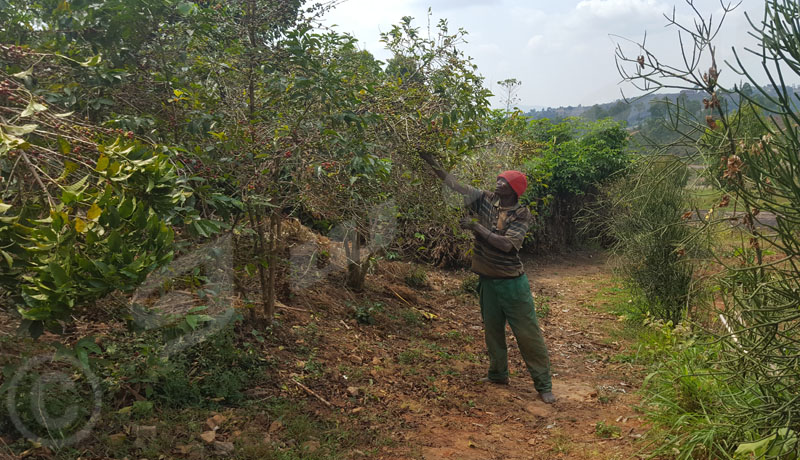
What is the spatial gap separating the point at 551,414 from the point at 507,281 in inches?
47.8

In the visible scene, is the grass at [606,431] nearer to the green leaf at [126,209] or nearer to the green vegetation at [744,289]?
the green vegetation at [744,289]

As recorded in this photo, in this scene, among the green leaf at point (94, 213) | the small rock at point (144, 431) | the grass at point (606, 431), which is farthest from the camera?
the grass at point (606, 431)

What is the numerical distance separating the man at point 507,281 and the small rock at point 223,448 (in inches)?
103

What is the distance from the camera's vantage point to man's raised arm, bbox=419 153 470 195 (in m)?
5.30

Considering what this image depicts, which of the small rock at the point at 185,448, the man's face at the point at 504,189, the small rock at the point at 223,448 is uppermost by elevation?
the man's face at the point at 504,189

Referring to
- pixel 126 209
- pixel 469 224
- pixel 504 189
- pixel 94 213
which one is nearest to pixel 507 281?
pixel 469 224

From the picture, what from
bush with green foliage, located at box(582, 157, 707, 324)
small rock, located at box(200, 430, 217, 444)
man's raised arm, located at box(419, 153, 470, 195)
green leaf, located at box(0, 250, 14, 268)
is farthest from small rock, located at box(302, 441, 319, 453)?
bush with green foliage, located at box(582, 157, 707, 324)

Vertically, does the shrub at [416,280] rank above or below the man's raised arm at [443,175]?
below

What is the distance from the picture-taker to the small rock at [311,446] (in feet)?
11.8

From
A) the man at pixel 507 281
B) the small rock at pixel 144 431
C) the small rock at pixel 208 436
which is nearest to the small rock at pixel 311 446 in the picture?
the small rock at pixel 208 436

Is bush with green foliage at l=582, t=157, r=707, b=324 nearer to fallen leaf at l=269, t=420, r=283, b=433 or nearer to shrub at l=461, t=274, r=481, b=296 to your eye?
shrub at l=461, t=274, r=481, b=296

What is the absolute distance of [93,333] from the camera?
13.6 feet

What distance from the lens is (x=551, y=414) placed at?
476cm

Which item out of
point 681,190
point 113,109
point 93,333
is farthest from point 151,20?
point 681,190
